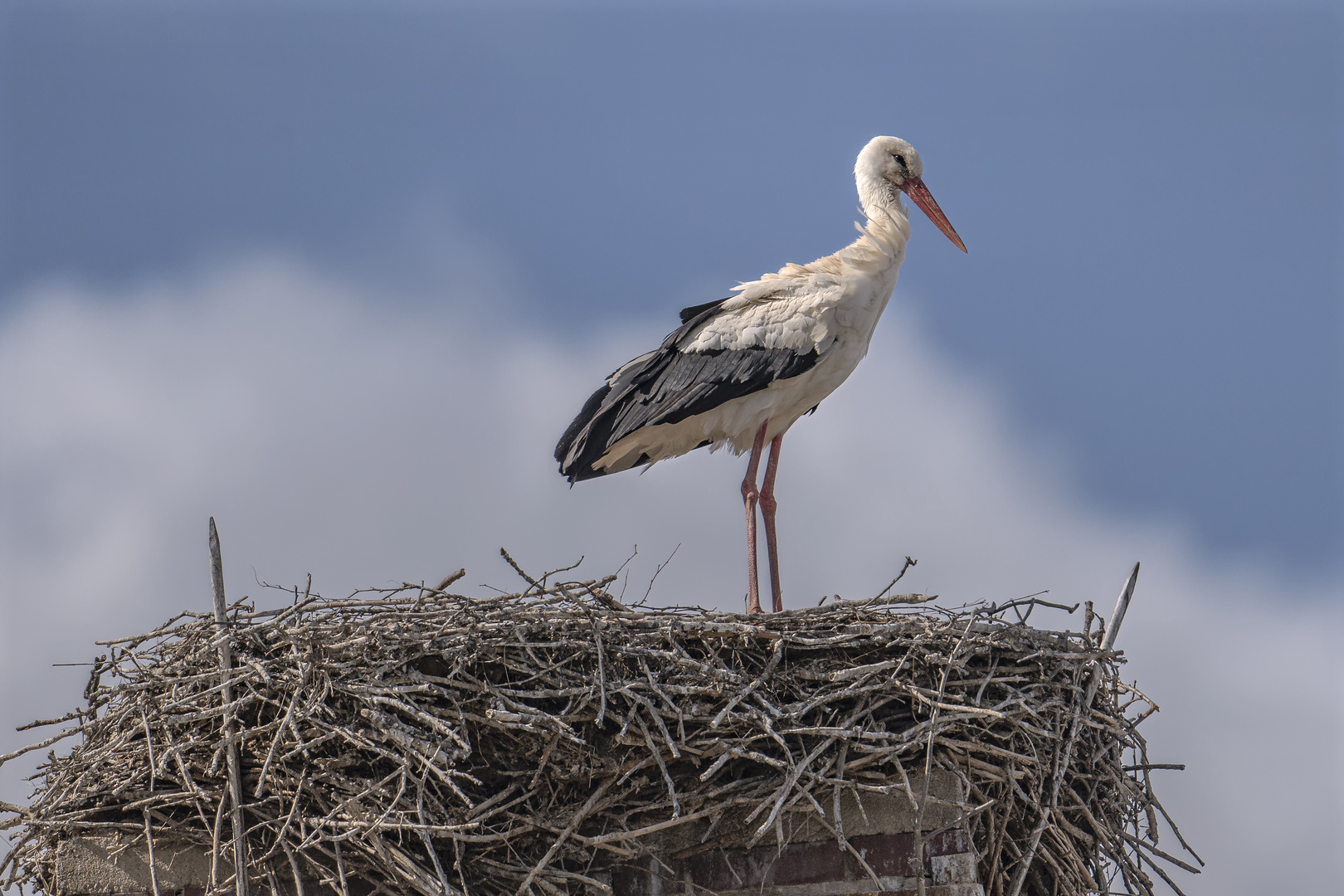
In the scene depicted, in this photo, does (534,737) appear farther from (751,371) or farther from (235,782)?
(751,371)

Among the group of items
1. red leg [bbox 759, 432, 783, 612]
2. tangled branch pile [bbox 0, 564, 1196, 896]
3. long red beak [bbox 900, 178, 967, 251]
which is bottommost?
tangled branch pile [bbox 0, 564, 1196, 896]

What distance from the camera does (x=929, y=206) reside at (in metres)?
8.68

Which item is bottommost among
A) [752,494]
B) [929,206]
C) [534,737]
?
[534,737]

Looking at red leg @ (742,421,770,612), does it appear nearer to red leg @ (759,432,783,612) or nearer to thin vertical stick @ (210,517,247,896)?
red leg @ (759,432,783,612)

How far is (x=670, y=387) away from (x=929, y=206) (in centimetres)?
206

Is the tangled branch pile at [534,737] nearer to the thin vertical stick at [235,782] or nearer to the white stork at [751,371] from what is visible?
the thin vertical stick at [235,782]

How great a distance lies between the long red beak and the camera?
8.68 metres

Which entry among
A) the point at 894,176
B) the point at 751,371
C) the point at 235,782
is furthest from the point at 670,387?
the point at 235,782

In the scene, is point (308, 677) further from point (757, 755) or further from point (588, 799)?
point (757, 755)

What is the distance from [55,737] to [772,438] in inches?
160

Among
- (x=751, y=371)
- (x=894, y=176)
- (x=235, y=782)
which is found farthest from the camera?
(x=894, y=176)

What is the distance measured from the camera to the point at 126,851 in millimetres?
5977

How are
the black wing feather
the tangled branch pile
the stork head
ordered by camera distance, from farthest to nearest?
the stork head, the black wing feather, the tangled branch pile

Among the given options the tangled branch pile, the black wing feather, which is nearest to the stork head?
the black wing feather
